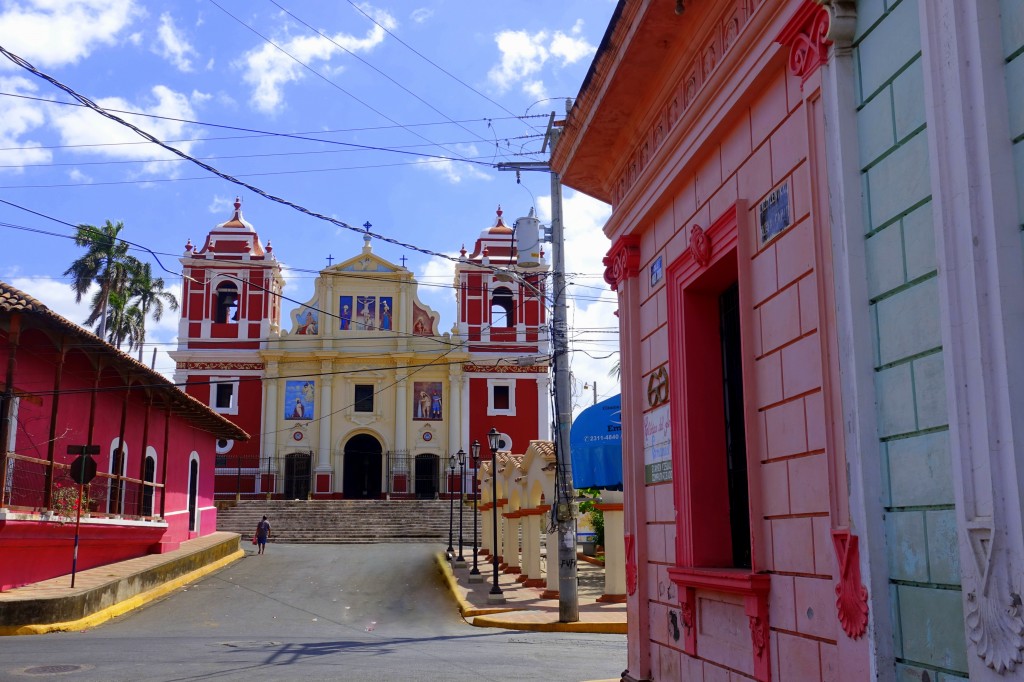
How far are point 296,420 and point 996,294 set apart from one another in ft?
144

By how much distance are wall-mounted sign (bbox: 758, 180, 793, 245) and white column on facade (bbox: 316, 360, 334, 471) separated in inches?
1604

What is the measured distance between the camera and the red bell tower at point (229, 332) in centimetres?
4522

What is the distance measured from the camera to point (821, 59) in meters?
4.95

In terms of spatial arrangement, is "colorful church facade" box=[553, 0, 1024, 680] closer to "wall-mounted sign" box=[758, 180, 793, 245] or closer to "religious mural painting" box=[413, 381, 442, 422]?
"wall-mounted sign" box=[758, 180, 793, 245]

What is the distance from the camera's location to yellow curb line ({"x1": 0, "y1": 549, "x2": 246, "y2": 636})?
14.6m

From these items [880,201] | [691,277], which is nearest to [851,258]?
[880,201]

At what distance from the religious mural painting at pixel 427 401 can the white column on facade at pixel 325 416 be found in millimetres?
3918

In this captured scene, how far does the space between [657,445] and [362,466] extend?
3990cm

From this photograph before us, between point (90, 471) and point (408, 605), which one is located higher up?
point (90, 471)

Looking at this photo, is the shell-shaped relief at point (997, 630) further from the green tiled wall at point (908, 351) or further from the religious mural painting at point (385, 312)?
the religious mural painting at point (385, 312)

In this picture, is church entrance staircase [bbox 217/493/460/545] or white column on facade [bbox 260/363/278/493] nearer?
church entrance staircase [bbox 217/493/460/545]

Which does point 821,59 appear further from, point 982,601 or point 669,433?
point 669,433

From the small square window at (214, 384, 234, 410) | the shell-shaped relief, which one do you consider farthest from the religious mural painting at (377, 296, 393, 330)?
the shell-shaped relief

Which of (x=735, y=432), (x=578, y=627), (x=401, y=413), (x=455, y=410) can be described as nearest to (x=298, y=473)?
(x=401, y=413)
